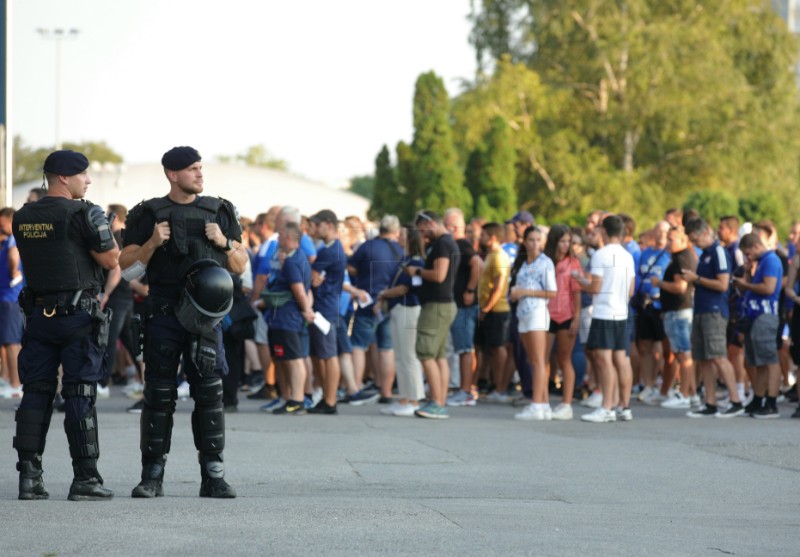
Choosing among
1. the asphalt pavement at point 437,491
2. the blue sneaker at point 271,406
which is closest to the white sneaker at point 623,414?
the asphalt pavement at point 437,491

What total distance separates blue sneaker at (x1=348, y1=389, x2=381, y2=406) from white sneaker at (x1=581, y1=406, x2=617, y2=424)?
3.41 metres

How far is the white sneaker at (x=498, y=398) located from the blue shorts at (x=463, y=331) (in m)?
0.82

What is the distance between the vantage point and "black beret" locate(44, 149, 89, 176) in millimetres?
8289

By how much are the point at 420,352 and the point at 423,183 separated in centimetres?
4376

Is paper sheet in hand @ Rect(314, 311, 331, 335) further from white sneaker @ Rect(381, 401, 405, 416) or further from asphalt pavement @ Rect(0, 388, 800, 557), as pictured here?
white sneaker @ Rect(381, 401, 405, 416)

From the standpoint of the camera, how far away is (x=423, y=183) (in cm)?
5831

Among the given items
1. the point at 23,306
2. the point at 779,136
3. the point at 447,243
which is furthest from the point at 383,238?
the point at 779,136

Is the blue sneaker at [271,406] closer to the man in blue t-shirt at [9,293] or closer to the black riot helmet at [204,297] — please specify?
the man in blue t-shirt at [9,293]

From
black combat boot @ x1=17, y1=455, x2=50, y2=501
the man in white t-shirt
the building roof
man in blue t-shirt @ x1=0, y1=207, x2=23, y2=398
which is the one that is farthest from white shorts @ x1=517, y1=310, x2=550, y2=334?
the building roof

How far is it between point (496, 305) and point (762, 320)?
11.8 feet

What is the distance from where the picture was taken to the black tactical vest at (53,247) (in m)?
8.20

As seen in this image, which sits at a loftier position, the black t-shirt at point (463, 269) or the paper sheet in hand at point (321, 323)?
the black t-shirt at point (463, 269)

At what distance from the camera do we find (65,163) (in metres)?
8.31

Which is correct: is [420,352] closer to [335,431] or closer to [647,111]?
[335,431]
